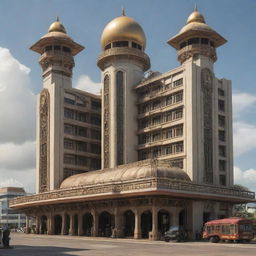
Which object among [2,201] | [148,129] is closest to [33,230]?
[148,129]

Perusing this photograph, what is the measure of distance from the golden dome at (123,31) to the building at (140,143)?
0.18m

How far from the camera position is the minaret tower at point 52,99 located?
89.1 meters

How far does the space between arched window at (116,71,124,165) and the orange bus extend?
31.7 metres

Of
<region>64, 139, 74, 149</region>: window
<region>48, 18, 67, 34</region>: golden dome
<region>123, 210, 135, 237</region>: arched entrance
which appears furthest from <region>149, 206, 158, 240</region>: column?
<region>48, 18, 67, 34</region>: golden dome

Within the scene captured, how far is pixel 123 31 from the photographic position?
8731 centimetres

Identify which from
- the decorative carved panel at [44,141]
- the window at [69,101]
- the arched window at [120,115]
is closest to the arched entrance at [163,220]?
the arched window at [120,115]

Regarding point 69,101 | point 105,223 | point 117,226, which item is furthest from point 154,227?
point 69,101

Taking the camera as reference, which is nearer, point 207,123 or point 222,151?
point 207,123

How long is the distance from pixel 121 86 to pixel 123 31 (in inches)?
401

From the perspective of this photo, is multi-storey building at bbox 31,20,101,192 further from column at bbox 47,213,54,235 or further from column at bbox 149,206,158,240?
column at bbox 149,206,158,240

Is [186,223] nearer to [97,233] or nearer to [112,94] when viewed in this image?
[97,233]

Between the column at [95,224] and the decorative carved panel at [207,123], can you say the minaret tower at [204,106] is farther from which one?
the column at [95,224]

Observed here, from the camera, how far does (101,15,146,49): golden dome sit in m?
87.4

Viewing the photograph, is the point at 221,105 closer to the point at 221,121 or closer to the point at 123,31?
the point at 221,121
